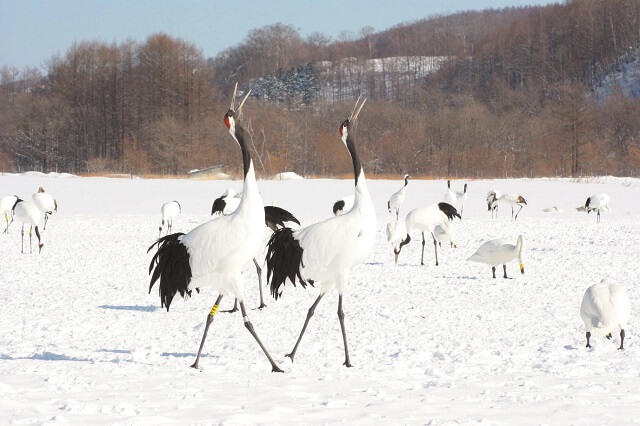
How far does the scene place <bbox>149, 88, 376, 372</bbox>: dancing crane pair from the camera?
18.8ft

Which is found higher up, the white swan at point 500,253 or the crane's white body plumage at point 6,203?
the crane's white body plumage at point 6,203

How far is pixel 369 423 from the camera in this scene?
4195mm

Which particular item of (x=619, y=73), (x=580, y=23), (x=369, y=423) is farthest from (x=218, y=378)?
(x=580, y=23)

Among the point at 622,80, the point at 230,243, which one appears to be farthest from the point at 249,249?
the point at 622,80

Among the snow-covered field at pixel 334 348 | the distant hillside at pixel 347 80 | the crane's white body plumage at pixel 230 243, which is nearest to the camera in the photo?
the snow-covered field at pixel 334 348

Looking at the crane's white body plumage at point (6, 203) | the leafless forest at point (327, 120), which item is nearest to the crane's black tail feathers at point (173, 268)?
the crane's white body plumage at point (6, 203)

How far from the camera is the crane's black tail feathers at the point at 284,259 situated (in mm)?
6305

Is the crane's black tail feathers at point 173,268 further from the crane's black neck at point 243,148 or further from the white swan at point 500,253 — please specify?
the white swan at point 500,253

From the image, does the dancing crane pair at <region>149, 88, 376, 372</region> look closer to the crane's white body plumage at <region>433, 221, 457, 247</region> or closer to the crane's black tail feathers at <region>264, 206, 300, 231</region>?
the crane's black tail feathers at <region>264, 206, 300, 231</region>

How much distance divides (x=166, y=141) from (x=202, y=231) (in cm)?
4895

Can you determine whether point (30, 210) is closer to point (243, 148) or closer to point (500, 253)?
point (500, 253)

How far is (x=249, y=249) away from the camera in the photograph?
572cm

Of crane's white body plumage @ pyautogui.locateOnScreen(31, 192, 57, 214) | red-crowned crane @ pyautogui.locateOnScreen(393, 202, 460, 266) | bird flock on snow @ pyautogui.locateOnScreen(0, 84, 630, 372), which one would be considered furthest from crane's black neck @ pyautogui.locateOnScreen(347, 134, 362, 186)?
crane's white body plumage @ pyautogui.locateOnScreen(31, 192, 57, 214)

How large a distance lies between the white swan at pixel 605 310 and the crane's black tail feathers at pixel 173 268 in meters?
3.69
